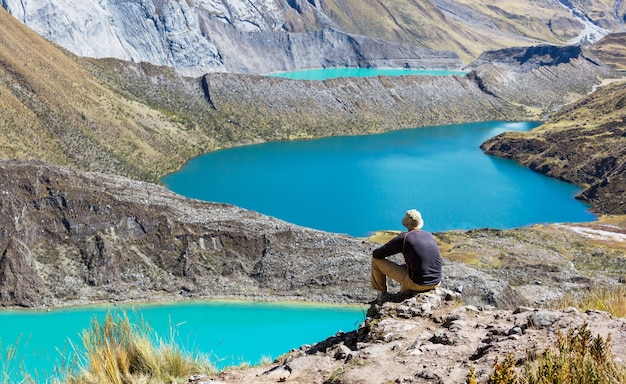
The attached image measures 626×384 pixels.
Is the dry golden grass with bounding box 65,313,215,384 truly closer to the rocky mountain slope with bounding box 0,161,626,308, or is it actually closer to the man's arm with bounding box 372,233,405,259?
the man's arm with bounding box 372,233,405,259

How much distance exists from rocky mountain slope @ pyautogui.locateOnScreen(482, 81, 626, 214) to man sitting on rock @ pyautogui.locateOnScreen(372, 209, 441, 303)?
202ft

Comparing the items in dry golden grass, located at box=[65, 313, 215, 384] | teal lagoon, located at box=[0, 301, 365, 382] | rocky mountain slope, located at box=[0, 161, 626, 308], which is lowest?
teal lagoon, located at box=[0, 301, 365, 382]

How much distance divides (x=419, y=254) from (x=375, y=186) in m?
59.7

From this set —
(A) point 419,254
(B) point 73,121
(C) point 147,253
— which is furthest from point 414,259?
(B) point 73,121

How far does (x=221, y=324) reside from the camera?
33.1m

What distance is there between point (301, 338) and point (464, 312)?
823 inches

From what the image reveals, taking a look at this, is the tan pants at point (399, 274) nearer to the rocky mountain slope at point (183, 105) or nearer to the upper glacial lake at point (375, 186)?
the upper glacial lake at point (375, 186)

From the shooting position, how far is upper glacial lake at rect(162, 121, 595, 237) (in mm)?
60094

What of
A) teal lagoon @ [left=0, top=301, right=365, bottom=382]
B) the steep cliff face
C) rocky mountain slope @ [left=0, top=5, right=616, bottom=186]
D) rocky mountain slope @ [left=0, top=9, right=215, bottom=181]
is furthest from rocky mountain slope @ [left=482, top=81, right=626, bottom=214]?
teal lagoon @ [left=0, top=301, right=365, bottom=382]

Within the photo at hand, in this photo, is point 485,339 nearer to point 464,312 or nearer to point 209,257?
point 464,312

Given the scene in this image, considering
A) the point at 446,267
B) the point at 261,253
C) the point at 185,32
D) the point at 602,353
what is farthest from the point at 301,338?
the point at 185,32

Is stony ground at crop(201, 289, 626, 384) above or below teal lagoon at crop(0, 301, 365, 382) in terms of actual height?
above

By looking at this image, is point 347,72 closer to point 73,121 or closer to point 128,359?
point 73,121

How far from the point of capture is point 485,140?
105625mm
